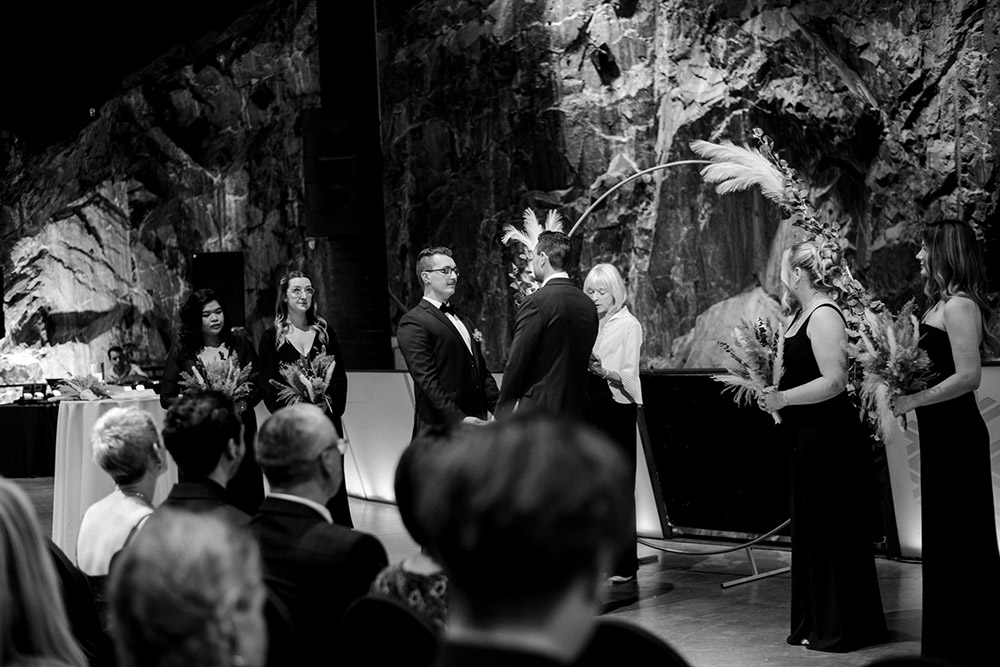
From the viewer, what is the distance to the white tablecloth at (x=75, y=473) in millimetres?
6566

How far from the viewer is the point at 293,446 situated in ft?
9.62

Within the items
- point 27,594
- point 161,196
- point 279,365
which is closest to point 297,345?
point 279,365

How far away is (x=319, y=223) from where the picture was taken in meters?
11.0

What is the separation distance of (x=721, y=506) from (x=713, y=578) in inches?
38.0

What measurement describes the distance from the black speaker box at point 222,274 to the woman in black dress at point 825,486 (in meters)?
9.25

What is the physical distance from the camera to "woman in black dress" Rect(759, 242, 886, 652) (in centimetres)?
465

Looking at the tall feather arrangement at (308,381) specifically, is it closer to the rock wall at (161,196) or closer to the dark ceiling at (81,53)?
the rock wall at (161,196)

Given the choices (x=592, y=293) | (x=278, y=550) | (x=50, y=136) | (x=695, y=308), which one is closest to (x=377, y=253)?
(x=695, y=308)

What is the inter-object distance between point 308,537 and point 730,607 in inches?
134

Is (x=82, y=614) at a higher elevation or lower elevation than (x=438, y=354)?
lower

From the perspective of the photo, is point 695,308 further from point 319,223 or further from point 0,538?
point 0,538

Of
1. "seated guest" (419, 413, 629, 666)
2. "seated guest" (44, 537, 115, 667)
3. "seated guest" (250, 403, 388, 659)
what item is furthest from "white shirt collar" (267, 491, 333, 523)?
"seated guest" (419, 413, 629, 666)

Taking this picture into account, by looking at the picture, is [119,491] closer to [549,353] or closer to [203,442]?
[203,442]

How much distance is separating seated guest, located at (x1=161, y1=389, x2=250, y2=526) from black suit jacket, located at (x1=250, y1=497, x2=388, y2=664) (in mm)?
747
